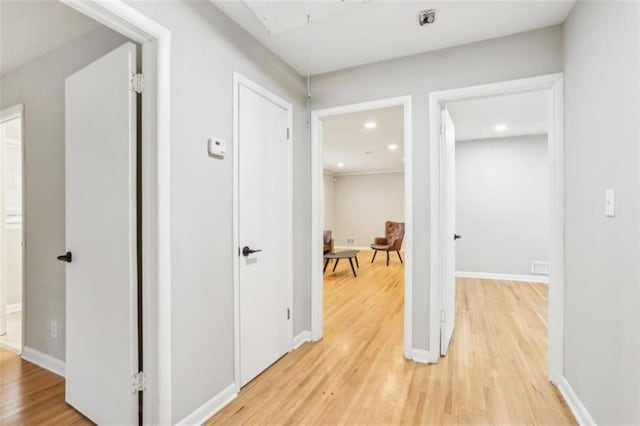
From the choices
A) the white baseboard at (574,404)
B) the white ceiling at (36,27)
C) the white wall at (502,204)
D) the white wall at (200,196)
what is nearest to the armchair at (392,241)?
the white wall at (502,204)

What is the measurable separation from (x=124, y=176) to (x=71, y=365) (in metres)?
1.22

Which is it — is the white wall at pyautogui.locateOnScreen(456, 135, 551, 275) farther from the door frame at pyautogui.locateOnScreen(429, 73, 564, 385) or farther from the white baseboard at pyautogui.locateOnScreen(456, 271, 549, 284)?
the door frame at pyautogui.locateOnScreen(429, 73, 564, 385)

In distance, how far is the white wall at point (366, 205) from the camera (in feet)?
30.4

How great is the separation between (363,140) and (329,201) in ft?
14.3

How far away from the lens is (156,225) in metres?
1.49

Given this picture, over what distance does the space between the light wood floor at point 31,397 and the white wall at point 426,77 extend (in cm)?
235

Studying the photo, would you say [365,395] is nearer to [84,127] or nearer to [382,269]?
[84,127]

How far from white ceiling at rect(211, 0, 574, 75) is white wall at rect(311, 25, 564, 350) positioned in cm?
8

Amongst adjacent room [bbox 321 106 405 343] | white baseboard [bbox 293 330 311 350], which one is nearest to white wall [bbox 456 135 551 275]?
adjacent room [bbox 321 106 405 343]

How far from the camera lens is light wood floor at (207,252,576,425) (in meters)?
1.73

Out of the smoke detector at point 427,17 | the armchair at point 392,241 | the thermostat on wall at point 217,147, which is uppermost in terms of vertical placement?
the smoke detector at point 427,17

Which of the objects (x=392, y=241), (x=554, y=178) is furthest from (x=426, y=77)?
(x=392, y=241)

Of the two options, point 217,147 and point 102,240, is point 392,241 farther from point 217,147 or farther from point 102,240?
point 102,240

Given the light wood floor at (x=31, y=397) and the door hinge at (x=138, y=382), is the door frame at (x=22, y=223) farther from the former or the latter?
the door hinge at (x=138, y=382)
